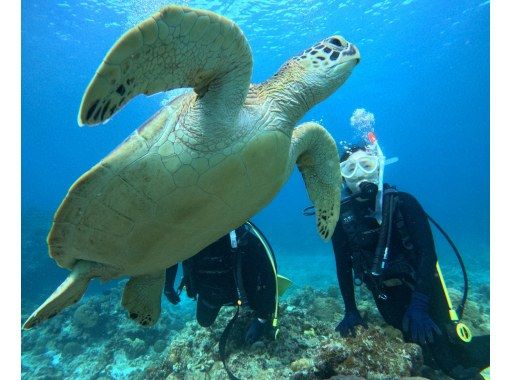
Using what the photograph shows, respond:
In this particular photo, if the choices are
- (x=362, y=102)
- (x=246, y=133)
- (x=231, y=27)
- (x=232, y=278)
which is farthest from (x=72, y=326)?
(x=362, y=102)

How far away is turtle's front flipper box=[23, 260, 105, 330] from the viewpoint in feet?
7.80

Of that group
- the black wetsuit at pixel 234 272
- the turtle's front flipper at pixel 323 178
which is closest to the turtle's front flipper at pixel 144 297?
the black wetsuit at pixel 234 272

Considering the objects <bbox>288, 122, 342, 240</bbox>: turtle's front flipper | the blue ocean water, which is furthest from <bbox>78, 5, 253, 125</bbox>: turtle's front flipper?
the blue ocean water

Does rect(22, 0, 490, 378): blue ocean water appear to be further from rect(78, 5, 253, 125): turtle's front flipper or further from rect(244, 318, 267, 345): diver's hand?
rect(78, 5, 253, 125): turtle's front flipper

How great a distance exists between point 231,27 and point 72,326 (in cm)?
903

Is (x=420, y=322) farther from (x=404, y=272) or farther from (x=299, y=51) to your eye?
(x=299, y=51)

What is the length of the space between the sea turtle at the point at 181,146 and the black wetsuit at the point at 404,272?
1.52 metres

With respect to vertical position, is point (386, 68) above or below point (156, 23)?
above

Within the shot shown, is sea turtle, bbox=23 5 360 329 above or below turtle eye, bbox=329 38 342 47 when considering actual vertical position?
below

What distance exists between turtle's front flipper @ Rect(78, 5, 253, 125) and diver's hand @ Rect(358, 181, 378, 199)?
7.70 ft

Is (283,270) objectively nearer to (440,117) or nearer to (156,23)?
(156,23)

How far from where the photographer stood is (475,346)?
3.05 m

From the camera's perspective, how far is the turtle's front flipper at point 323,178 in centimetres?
313

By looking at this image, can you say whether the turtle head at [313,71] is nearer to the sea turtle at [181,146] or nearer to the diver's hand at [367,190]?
the sea turtle at [181,146]
